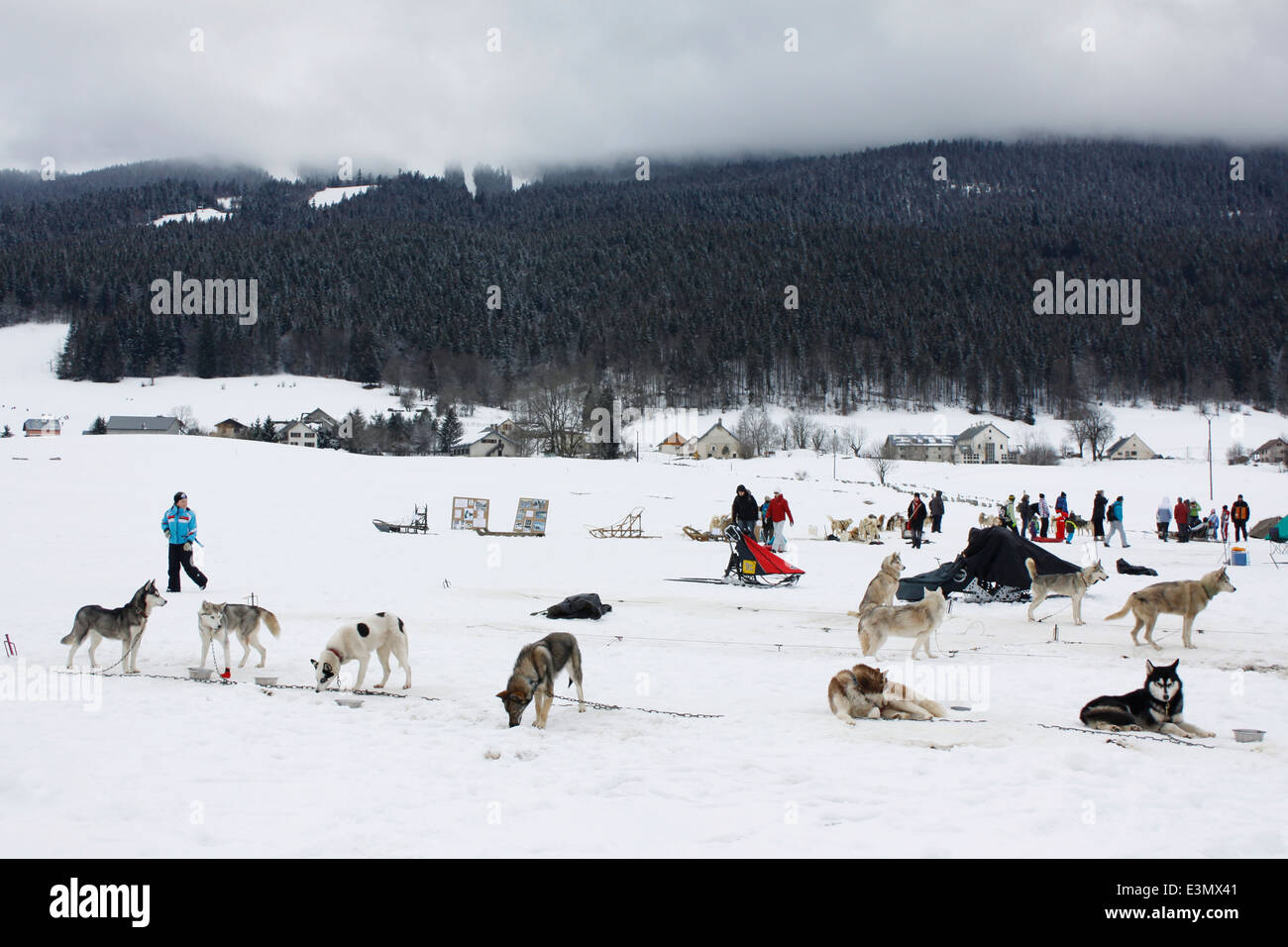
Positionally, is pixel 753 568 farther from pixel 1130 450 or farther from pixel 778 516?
pixel 1130 450

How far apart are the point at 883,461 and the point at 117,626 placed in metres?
65.6

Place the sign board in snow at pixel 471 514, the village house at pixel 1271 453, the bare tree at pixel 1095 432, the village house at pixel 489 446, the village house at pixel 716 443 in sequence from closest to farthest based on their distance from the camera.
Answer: the sign board in snow at pixel 471 514 < the village house at pixel 1271 453 < the village house at pixel 489 446 < the bare tree at pixel 1095 432 < the village house at pixel 716 443

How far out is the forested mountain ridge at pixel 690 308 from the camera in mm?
123312

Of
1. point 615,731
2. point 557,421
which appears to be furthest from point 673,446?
point 615,731

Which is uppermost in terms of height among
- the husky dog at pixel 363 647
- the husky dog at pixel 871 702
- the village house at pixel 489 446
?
the village house at pixel 489 446

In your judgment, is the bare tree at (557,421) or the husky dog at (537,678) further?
the bare tree at (557,421)

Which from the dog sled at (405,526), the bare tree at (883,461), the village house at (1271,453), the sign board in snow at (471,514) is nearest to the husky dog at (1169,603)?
the dog sled at (405,526)

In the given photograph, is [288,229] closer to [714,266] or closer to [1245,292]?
[714,266]

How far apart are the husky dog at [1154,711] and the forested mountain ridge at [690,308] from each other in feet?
336

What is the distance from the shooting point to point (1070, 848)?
4590 millimetres

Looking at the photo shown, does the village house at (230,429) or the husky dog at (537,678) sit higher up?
the village house at (230,429)

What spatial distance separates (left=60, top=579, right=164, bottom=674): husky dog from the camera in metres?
9.30

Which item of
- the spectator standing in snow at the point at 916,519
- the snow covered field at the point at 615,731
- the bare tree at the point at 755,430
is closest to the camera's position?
the snow covered field at the point at 615,731

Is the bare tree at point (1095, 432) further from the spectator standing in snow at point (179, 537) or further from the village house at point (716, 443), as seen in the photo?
the spectator standing in snow at point (179, 537)
